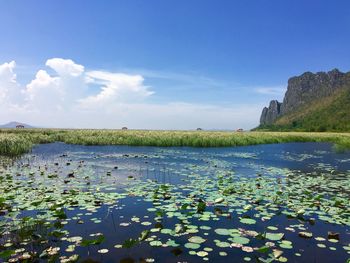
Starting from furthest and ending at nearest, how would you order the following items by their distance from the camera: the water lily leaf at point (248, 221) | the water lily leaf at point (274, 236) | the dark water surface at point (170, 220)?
the water lily leaf at point (248, 221)
the water lily leaf at point (274, 236)
the dark water surface at point (170, 220)

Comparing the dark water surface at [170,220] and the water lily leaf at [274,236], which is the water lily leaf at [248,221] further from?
the water lily leaf at [274,236]

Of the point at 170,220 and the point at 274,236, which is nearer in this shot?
the point at 274,236

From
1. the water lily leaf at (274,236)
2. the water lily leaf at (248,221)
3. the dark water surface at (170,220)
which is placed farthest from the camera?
the water lily leaf at (248,221)

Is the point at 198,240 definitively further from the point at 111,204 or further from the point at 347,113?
the point at 347,113

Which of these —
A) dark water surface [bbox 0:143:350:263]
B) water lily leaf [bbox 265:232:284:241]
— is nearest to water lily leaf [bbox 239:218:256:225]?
dark water surface [bbox 0:143:350:263]

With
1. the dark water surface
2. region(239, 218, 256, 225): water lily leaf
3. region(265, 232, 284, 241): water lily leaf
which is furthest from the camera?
region(239, 218, 256, 225): water lily leaf

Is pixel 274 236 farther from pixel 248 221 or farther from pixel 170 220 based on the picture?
pixel 170 220

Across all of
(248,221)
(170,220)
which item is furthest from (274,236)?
(170,220)

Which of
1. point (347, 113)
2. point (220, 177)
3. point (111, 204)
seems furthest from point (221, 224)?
point (347, 113)

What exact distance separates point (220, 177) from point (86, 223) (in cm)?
1032

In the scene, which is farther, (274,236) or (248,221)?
(248,221)

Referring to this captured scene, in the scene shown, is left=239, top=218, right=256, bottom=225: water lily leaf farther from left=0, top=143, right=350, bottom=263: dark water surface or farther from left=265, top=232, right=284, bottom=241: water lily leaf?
left=265, top=232, right=284, bottom=241: water lily leaf

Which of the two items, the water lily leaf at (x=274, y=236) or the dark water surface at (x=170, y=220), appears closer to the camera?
the dark water surface at (x=170, y=220)

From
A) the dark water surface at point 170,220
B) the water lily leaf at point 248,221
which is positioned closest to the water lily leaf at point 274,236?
the dark water surface at point 170,220
